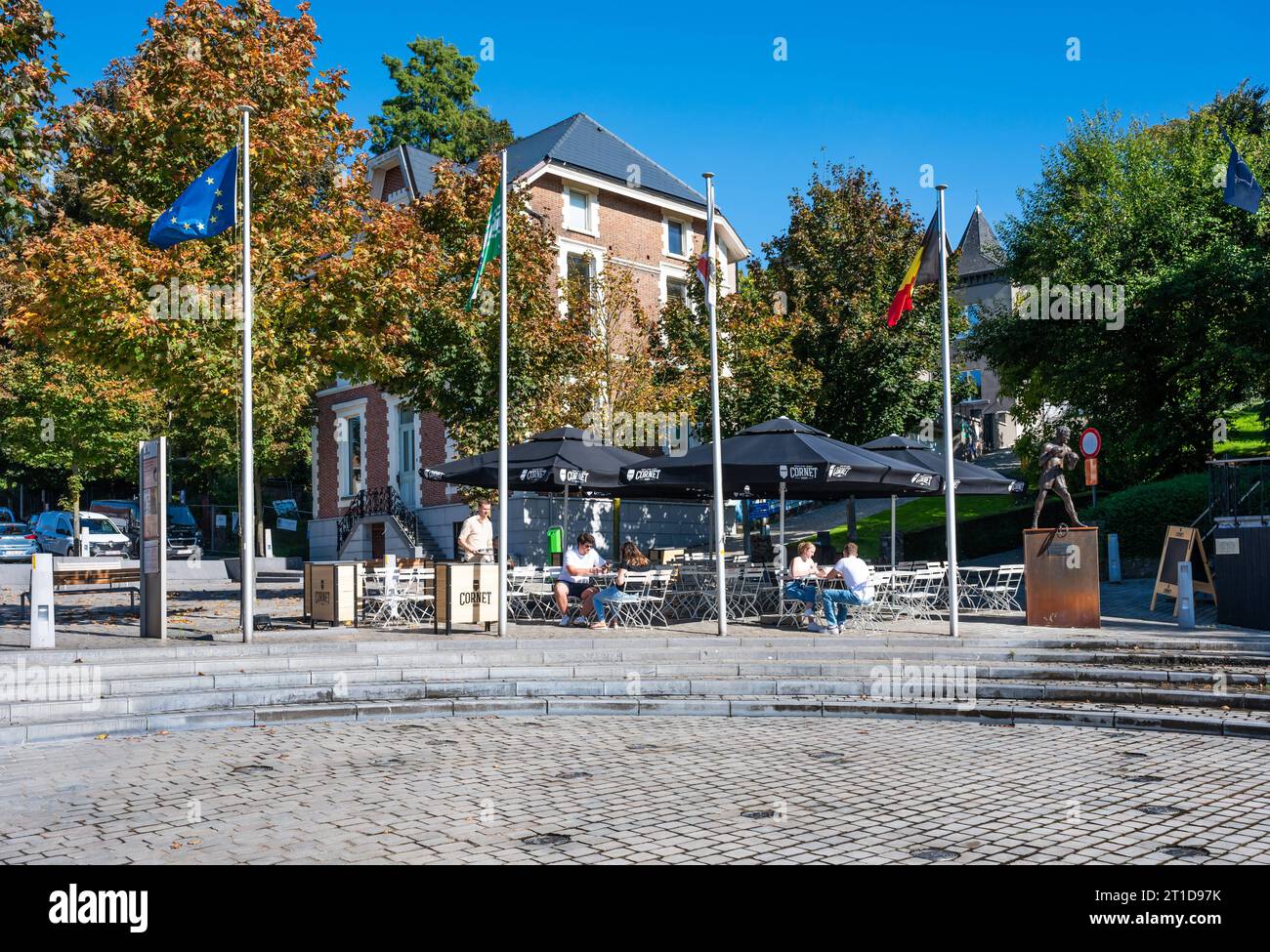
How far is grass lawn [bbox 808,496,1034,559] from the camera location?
3431cm

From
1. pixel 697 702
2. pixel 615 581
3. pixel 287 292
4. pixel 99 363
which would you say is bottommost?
pixel 697 702

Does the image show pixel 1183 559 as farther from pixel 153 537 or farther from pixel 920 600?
pixel 153 537

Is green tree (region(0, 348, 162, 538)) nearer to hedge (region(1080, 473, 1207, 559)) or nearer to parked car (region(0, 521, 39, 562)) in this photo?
parked car (region(0, 521, 39, 562))

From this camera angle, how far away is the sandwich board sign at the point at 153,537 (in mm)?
14031

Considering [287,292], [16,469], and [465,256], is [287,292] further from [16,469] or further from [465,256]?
[16,469]

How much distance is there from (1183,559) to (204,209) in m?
14.9

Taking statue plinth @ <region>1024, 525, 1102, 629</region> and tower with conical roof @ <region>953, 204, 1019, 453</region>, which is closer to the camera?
statue plinth @ <region>1024, 525, 1102, 629</region>

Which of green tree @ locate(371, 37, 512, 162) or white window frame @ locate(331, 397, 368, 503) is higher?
green tree @ locate(371, 37, 512, 162)

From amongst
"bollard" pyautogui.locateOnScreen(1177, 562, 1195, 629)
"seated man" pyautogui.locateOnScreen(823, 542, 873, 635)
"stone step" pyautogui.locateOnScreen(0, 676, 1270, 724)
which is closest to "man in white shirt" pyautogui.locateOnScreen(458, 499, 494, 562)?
"stone step" pyautogui.locateOnScreen(0, 676, 1270, 724)

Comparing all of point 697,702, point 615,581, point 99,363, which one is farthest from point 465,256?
point 697,702

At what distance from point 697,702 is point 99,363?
11.8 meters

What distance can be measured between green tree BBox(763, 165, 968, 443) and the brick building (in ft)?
15.4

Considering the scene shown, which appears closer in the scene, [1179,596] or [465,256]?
[1179,596]
